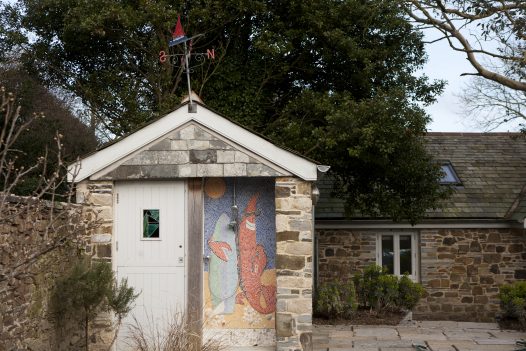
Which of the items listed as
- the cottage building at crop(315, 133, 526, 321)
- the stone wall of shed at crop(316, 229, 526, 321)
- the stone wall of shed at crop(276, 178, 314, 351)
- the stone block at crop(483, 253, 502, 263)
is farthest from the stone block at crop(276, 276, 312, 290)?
the stone block at crop(483, 253, 502, 263)

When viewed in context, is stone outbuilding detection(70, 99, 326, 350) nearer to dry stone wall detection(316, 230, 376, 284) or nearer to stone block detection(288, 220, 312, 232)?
stone block detection(288, 220, 312, 232)

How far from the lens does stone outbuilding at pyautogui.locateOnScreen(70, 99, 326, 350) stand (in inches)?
384

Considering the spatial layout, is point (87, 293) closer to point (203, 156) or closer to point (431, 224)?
point (203, 156)

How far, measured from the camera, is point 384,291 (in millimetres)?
14359

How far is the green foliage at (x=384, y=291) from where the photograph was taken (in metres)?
14.3

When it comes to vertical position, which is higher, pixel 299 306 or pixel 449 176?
pixel 449 176

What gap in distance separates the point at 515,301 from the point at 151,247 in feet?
22.7

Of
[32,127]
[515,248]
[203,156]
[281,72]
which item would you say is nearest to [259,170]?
[203,156]

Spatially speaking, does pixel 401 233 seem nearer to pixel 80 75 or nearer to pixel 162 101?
pixel 162 101

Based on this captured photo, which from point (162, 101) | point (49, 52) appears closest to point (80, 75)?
point (49, 52)

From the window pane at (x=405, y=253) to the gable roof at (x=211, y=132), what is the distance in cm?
927

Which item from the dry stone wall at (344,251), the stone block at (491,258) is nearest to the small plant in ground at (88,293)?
the dry stone wall at (344,251)

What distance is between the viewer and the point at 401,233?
1828cm

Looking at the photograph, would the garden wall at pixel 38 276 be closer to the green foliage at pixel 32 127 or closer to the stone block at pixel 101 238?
the stone block at pixel 101 238
